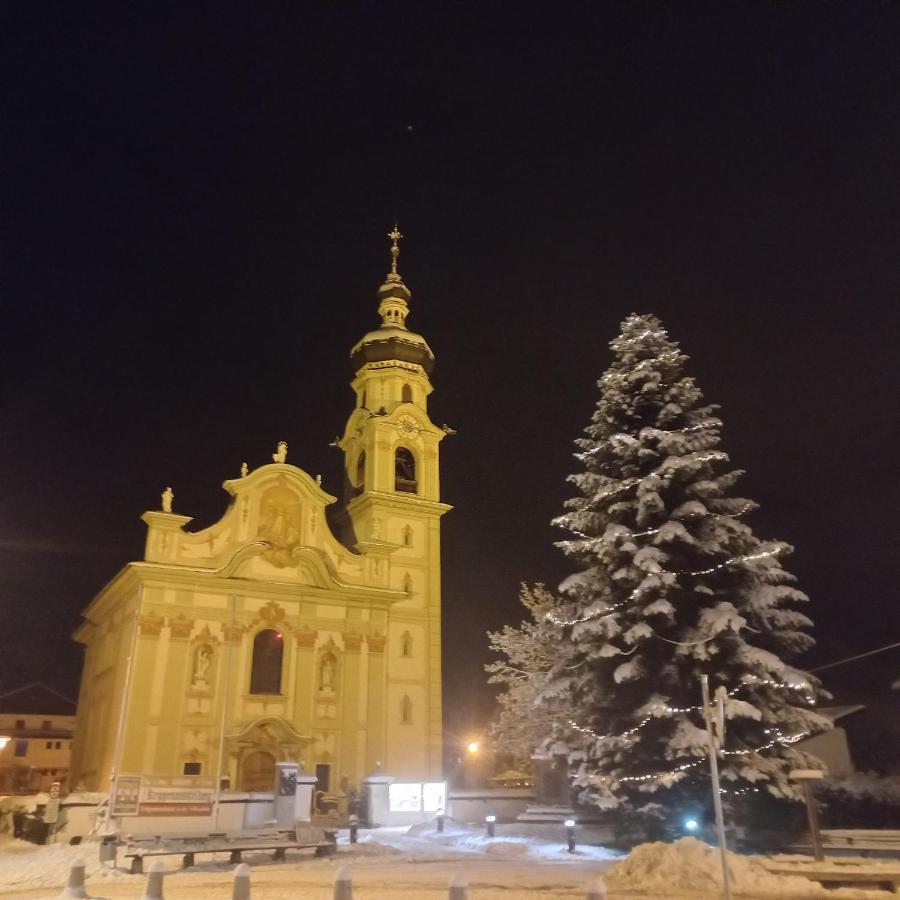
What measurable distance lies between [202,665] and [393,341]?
20.4 metres

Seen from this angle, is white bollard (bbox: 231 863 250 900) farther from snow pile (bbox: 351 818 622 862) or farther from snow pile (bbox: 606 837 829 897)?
snow pile (bbox: 351 818 622 862)

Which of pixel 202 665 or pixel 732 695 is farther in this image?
pixel 202 665

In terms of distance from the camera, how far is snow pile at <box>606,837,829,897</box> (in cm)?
1188

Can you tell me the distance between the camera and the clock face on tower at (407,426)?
140 ft

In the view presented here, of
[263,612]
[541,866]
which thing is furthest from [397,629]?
[541,866]

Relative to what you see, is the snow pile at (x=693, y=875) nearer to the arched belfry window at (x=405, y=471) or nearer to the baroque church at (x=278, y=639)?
the baroque church at (x=278, y=639)

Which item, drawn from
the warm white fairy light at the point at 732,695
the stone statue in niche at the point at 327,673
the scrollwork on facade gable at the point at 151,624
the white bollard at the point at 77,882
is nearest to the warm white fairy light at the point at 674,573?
the warm white fairy light at the point at 732,695

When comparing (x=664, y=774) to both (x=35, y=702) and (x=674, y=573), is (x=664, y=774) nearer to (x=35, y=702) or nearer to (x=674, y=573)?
(x=674, y=573)

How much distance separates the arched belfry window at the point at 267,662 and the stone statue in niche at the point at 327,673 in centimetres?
179

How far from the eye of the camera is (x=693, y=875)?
492 inches

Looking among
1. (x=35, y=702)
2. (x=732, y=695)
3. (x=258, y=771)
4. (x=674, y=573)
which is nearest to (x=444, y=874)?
(x=732, y=695)

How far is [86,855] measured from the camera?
57.8ft

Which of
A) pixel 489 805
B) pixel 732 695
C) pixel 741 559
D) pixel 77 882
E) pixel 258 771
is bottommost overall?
pixel 77 882

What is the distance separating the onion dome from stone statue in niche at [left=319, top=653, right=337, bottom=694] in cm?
1677
